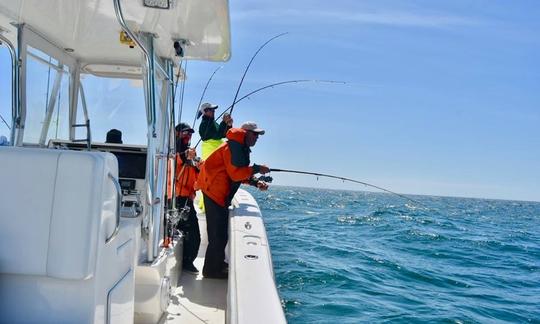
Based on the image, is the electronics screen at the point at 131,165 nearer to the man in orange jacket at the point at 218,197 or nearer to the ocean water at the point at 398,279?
the man in orange jacket at the point at 218,197

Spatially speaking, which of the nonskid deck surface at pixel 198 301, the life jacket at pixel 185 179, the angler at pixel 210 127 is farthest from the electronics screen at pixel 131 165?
the angler at pixel 210 127

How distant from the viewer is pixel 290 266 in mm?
7273

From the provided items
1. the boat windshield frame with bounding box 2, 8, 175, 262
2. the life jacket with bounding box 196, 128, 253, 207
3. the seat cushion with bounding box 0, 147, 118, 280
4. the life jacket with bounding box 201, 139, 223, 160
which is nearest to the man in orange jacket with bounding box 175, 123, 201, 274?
the life jacket with bounding box 196, 128, 253, 207

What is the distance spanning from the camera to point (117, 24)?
10.3ft

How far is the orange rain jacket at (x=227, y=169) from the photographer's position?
3.66m

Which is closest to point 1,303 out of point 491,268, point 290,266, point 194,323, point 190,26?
point 194,323

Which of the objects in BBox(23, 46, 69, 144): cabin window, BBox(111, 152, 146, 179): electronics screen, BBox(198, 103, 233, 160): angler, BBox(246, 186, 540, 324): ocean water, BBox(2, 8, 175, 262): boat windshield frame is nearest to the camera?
BBox(2, 8, 175, 262): boat windshield frame

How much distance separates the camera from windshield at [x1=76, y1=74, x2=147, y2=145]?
13.3ft

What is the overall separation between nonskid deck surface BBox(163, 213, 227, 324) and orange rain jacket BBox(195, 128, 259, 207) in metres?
0.65

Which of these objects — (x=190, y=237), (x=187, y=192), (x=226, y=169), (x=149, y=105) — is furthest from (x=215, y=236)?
(x=149, y=105)

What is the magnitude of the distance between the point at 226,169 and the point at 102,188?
2.38 meters

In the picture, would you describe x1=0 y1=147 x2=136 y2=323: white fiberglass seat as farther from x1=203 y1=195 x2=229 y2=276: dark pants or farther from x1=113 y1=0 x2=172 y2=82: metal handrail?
x1=203 y1=195 x2=229 y2=276: dark pants

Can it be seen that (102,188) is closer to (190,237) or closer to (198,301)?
(198,301)

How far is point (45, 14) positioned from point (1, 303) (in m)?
2.15
